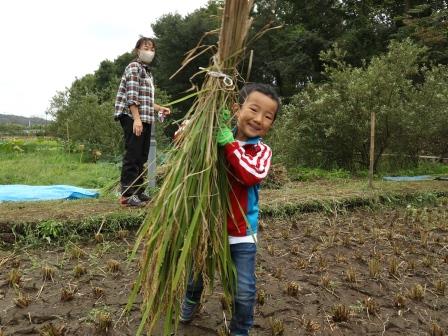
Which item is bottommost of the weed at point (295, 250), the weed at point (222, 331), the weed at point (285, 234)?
the weed at point (222, 331)

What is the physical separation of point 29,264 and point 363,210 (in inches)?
135

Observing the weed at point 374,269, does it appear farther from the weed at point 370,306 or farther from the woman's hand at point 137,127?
the woman's hand at point 137,127

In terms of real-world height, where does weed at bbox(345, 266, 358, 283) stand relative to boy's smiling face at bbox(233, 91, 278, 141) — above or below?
below

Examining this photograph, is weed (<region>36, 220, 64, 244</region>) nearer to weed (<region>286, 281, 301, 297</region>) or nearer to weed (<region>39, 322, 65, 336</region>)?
weed (<region>39, 322, 65, 336</region>)

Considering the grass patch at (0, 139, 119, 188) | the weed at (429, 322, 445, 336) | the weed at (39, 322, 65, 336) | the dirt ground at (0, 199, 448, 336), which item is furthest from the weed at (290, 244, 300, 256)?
the grass patch at (0, 139, 119, 188)

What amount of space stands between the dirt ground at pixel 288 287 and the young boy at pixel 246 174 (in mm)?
405

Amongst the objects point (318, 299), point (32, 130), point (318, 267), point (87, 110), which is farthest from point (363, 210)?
point (32, 130)

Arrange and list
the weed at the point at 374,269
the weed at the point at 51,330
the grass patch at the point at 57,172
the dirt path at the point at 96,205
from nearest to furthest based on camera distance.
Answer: the weed at the point at 51,330
the weed at the point at 374,269
the dirt path at the point at 96,205
the grass patch at the point at 57,172

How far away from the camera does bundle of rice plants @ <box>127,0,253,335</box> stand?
193cm

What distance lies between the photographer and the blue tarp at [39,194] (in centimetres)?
505

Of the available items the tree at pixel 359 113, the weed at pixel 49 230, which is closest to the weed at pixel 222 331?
the weed at pixel 49 230

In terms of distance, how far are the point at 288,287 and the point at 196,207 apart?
44.2 inches

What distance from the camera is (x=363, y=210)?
4.98m

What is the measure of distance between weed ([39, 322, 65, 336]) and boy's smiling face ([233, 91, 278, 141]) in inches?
51.0
